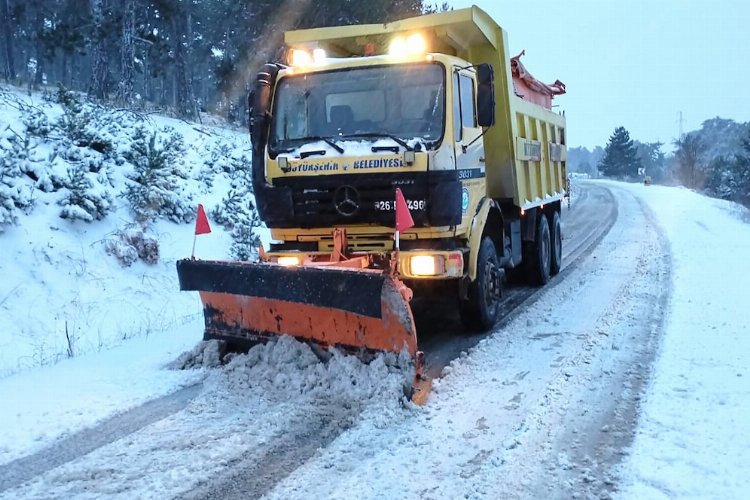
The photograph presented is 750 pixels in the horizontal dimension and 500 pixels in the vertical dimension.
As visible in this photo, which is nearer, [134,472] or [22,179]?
[134,472]

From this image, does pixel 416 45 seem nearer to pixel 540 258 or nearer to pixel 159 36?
pixel 540 258

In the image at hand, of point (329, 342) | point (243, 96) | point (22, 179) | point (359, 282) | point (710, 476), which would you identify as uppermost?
point (243, 96)

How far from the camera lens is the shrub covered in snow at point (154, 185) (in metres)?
9.89

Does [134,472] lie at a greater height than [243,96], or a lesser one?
lesser

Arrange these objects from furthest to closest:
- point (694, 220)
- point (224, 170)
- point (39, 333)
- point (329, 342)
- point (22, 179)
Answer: point (694, 220), point (224, 170), point (22, 179), point (39, 333), point (329, 342)

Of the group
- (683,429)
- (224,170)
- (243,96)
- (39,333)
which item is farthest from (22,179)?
(243,96)

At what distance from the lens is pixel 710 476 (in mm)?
3242

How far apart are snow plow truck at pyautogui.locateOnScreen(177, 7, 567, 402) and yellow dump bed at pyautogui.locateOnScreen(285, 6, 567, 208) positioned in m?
0.04

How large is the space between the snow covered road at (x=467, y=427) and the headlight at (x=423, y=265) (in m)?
0.80

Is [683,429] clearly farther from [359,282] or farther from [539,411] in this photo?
[359,282]

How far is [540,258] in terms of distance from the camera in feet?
28.8

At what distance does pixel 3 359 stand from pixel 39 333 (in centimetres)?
72

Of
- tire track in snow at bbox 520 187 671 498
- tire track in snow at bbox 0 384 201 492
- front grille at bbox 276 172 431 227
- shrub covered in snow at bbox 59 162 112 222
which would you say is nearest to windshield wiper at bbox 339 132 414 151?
front grille at bbox 276 172 431 227

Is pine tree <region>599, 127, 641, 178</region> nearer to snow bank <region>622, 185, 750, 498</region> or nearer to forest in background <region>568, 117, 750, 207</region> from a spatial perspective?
forest in background <region>568, 117, 750, 207</region>
